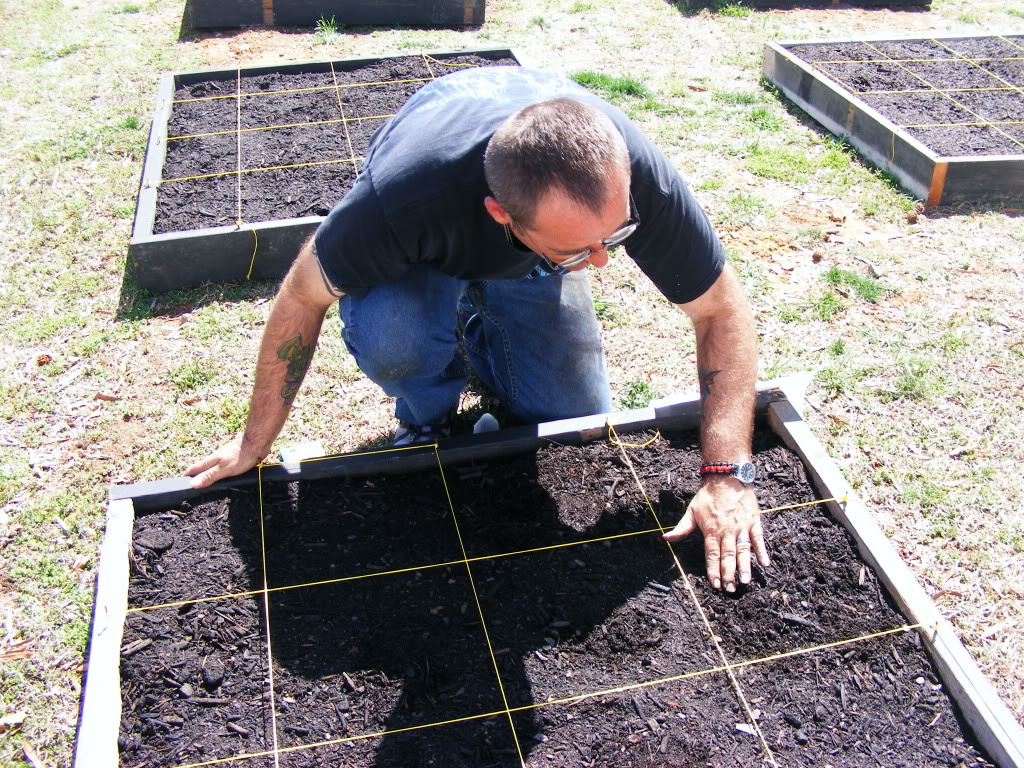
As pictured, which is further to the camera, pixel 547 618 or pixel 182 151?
pixel 182 151

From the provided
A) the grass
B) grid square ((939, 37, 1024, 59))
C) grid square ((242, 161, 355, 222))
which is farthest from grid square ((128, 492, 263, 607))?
grid square ((939, 37, 1024, 59))

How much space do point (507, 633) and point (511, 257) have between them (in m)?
1.03

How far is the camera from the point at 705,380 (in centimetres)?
241

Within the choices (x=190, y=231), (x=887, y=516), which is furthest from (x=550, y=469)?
(x=190, y=231)

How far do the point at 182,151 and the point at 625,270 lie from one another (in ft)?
8.46

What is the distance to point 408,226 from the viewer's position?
7.06 feet

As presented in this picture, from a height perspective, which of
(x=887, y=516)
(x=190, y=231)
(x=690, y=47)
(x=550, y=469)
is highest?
(x=690, y=47)

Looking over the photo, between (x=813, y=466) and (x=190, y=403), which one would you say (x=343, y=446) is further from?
(x=813, y=466)

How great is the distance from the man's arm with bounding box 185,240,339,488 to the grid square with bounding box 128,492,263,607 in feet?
0.33

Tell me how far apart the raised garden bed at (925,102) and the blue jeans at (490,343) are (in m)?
2.60

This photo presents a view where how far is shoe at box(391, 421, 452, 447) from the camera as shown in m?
2.88

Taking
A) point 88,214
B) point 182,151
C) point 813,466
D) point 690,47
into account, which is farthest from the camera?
point 690,47

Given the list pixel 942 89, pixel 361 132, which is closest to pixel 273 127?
pixel 361 132

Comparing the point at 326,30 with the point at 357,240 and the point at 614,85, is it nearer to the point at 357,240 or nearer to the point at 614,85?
the point at 614,85
